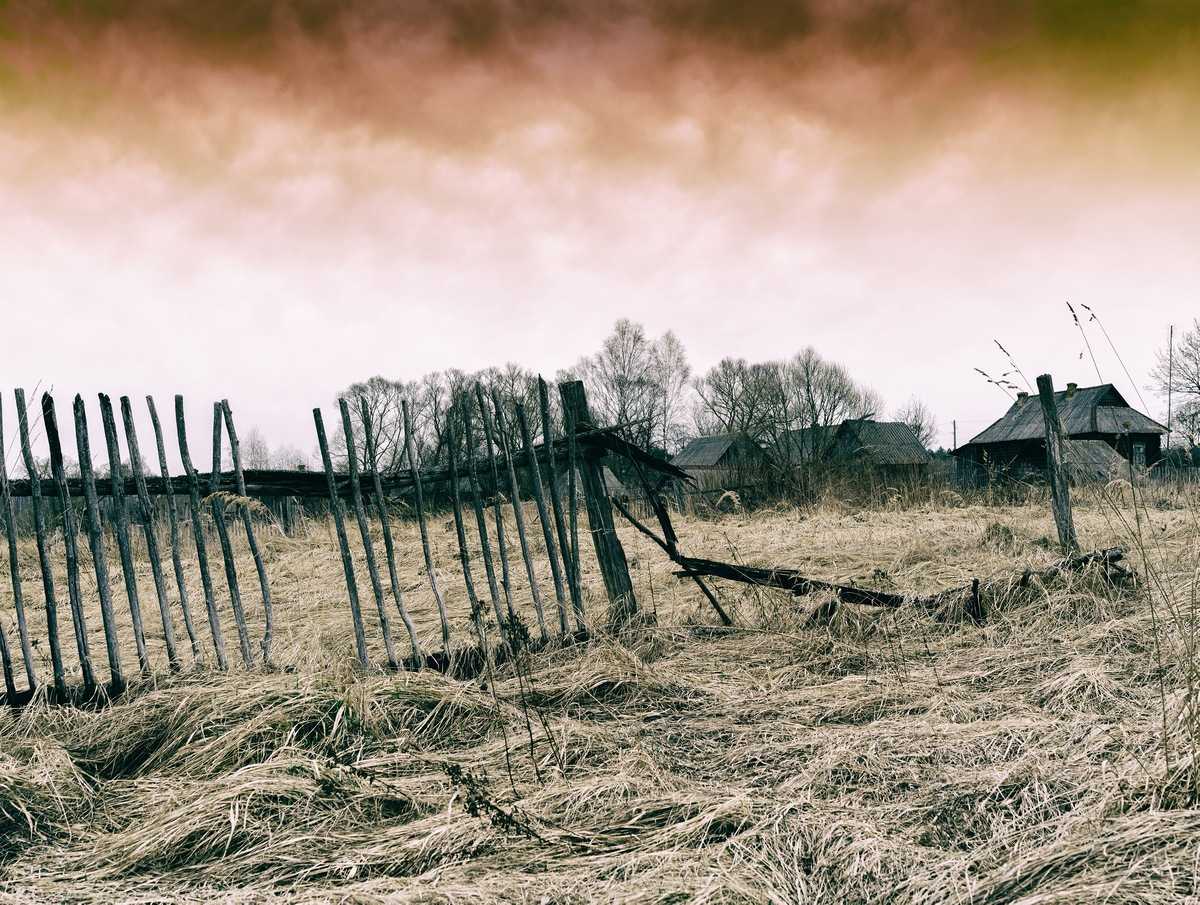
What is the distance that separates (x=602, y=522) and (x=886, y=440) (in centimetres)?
4195

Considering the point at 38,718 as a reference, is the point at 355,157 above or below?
above

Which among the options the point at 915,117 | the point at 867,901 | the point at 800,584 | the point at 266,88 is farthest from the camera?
the point at 915,117

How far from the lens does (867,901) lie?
1729mm

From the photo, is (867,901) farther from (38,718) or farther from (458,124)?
(458,124)

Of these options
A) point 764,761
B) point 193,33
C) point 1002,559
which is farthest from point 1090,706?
point 193,33

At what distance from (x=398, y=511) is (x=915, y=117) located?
1046cm

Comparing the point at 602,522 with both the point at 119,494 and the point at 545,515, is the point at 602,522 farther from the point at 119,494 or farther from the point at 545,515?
the point at 119,494

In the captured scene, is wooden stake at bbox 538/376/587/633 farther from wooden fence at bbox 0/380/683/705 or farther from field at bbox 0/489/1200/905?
field at bbox 0/489/1200/905

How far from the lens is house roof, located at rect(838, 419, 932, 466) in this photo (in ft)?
127

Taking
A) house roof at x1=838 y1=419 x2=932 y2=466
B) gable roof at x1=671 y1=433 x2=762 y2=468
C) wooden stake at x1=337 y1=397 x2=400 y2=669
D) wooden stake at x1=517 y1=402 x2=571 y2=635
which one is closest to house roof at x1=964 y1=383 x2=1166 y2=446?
house roof at x1=838 y1=419 x2=932 y2=466

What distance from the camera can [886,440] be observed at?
4256cm

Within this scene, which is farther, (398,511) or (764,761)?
(398,511)

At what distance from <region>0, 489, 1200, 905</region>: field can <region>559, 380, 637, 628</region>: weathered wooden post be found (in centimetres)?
37

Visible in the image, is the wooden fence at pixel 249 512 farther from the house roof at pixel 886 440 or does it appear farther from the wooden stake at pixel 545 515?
the house roof at pixel 886 440
